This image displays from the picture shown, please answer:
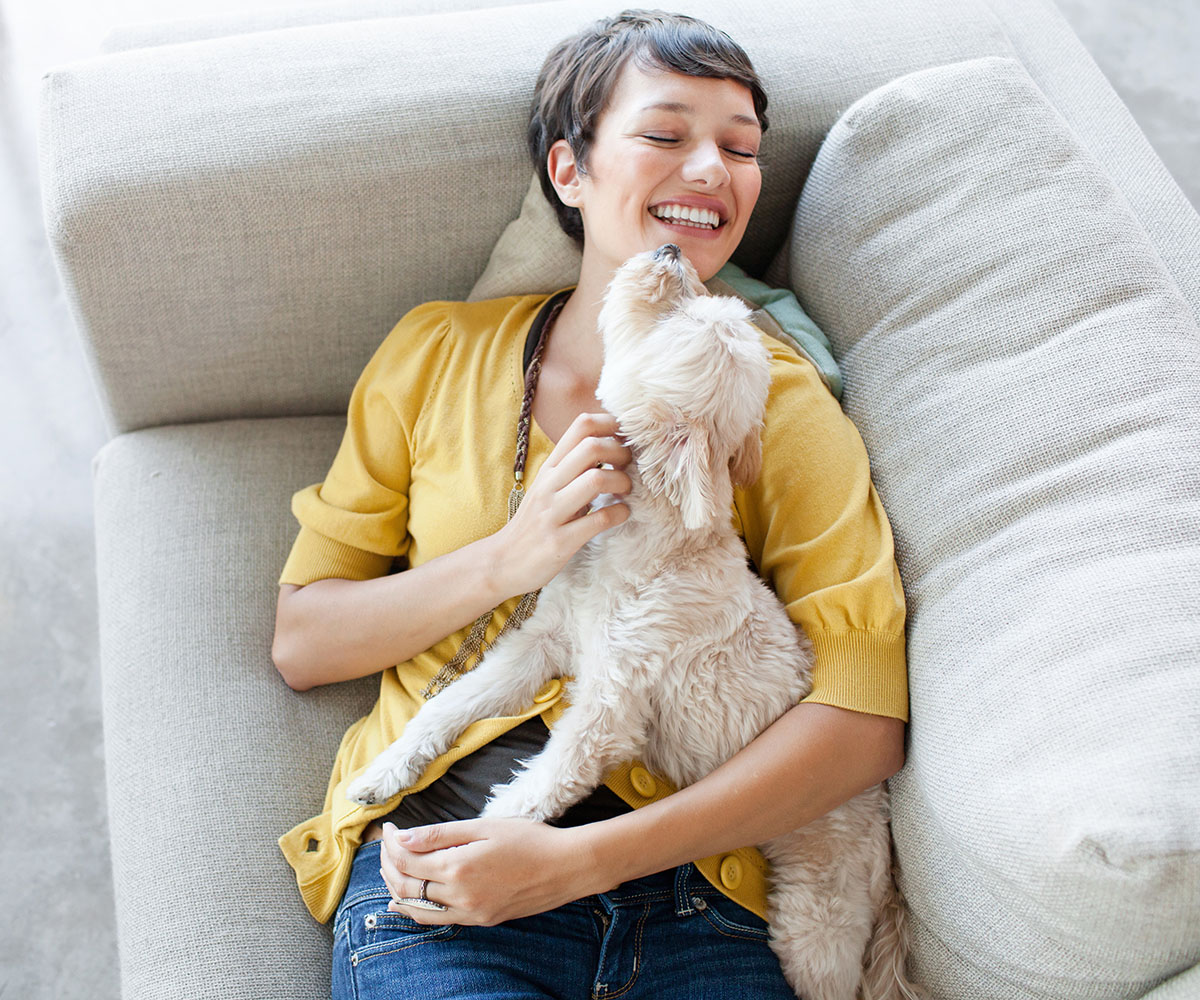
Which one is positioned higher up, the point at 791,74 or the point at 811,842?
the point at 791,74

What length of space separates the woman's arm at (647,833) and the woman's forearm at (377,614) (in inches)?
12.9

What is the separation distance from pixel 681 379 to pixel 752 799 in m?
0.62

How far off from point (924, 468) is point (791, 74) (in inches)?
35.3

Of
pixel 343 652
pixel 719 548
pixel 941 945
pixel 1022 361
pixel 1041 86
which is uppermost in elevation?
pixel 1041 86

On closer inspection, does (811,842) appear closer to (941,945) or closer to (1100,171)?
(941,945)

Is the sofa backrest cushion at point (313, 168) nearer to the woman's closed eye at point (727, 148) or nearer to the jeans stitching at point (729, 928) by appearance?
the woman's closed eye at point (727, 148)

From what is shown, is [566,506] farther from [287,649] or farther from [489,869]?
[287,649]

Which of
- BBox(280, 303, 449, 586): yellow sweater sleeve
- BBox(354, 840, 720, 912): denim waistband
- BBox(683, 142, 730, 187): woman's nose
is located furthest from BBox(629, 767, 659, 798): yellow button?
BBox(683, 142, 730, 187): woman's nose

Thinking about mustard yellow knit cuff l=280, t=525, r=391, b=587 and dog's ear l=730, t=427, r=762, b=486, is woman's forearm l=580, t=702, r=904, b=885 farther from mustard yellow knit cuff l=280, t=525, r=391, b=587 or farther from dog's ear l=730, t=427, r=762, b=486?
mustard yellow knit cuff l=280, t=525, r=391, b=587

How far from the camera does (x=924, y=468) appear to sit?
1593mm

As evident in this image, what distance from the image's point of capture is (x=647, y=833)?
1.42 metres

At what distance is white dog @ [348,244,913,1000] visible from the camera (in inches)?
53.6

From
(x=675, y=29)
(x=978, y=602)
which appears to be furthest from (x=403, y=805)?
(x=675, y=29)

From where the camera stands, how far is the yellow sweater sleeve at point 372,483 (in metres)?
1.73
